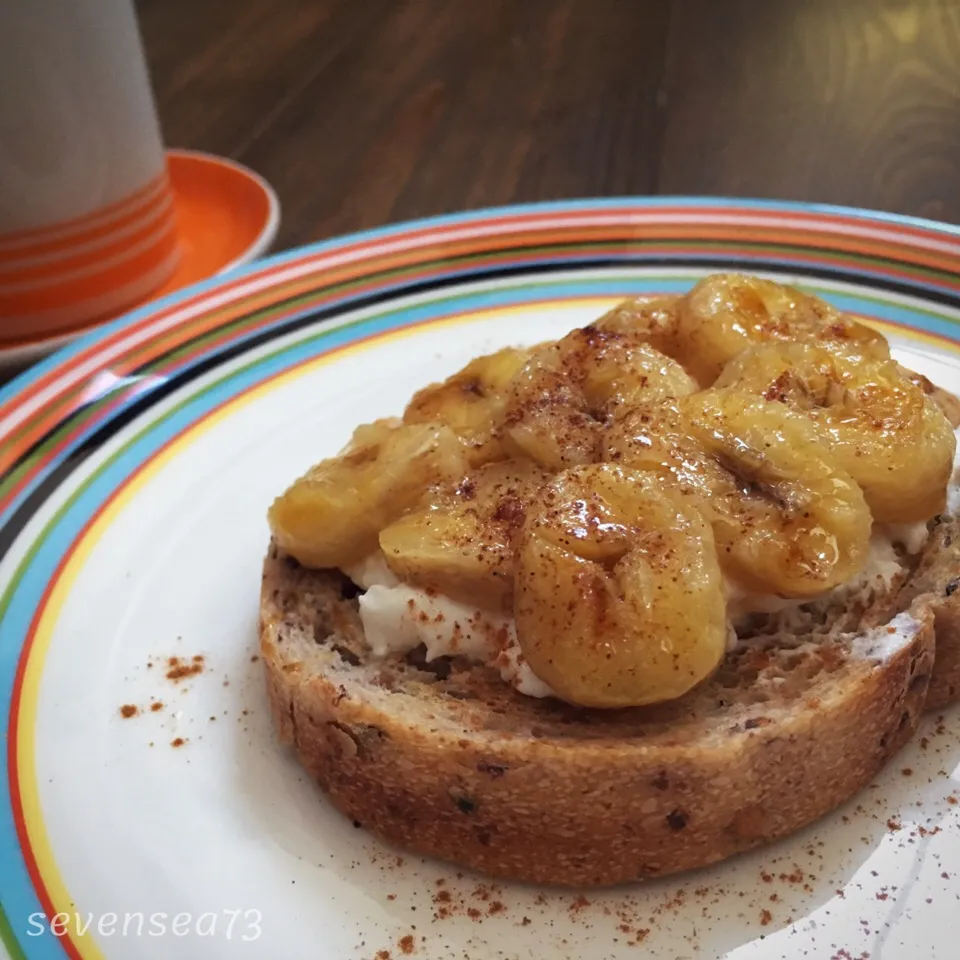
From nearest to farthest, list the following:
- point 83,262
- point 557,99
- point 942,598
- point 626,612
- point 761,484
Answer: point 626,612, point 761,484, point 942,598, point 83,262, point 557,99

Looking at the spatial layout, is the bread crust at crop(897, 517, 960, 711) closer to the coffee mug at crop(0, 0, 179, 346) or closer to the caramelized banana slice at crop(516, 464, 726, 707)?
the caramelized banana slice at crop(516, 464, 726, 707)

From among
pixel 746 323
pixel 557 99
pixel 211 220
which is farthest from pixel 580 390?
pixel 557 99

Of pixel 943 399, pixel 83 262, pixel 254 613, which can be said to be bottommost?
pixel 254 613

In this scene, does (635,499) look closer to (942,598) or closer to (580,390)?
(580,390)

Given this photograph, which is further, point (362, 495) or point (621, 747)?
point (362, 495)

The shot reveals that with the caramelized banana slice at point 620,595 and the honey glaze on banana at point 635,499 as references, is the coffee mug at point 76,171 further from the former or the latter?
the caramelized banana slice at point 620,595

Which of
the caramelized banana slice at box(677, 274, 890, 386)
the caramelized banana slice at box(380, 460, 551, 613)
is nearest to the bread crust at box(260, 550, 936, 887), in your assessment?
the caramelized banana slice at box(380, 460, 551, 613)
